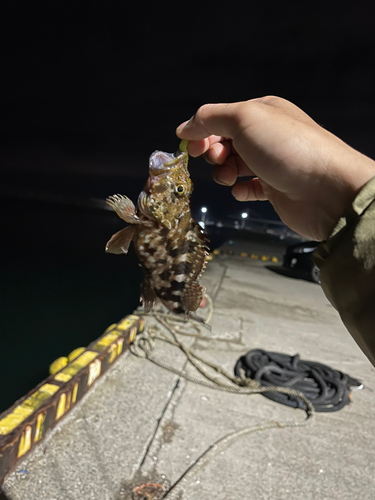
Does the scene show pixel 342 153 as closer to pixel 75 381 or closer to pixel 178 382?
pixel 75 381

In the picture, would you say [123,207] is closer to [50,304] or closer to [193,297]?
[193,297]

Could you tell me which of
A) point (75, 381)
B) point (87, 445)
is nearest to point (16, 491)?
point (87, 445)

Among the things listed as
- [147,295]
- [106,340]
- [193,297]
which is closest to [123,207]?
[147,295]

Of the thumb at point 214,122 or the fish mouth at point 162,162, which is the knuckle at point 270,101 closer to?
the thumb at point 214,122

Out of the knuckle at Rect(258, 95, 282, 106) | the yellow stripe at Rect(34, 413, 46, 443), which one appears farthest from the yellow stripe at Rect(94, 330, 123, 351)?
the knuckle at Rect(258, 95, 282, 106)

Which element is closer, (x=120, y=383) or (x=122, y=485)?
(x=122, y=485)

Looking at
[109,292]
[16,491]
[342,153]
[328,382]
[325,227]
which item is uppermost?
[342,153]
